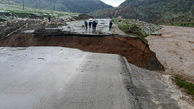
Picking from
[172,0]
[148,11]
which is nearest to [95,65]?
[148,11]

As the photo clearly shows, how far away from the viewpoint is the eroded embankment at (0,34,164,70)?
17.2 metres

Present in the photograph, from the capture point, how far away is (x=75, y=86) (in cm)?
780

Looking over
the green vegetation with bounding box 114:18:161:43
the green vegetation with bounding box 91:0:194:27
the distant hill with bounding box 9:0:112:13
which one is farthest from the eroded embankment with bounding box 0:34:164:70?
the distant hill with bounding box 9:0:112:13

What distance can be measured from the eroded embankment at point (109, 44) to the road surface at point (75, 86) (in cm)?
509

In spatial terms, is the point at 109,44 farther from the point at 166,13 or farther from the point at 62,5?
the point at 62,5

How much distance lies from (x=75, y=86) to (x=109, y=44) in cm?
1069

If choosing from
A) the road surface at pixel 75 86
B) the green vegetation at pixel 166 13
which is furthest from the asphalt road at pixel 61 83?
the green vegetation at pixel 166 13

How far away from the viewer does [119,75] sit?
30.6ft

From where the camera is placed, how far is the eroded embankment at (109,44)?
679 inches

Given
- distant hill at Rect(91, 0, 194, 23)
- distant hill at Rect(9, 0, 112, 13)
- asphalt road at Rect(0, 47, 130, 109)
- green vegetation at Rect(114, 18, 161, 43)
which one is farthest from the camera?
distant hill at Rect(9, 0, 112, 13)

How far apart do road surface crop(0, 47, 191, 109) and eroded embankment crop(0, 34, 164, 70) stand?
5.09 m

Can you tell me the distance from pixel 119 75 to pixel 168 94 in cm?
267

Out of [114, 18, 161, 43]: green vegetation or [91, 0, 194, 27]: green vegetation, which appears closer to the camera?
[114, 18, 161, 43]: green vegetation

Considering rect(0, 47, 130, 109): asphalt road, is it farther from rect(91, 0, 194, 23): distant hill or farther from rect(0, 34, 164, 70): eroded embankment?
rect(91, 0, 194, 23): distant hill
